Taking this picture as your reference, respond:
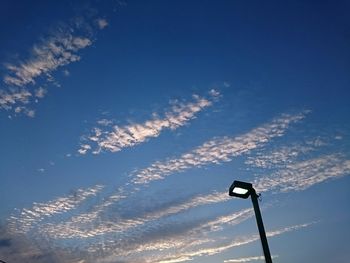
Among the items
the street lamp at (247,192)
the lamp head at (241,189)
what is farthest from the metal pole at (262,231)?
the lamp head at (241,189)

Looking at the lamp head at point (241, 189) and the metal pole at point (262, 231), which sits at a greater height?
the lamp head at point (241, 189)

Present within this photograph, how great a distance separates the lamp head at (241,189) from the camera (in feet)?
24.9

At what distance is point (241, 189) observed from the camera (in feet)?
25.1

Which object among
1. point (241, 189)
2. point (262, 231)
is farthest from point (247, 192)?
point (262, 231)

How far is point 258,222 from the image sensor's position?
7.33 meters

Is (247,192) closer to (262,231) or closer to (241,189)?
(241,189)

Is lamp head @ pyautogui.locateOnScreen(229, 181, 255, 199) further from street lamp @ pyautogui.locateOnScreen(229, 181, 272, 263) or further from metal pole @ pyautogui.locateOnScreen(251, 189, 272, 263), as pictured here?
metal pole @ pyautogui.locateOnScreen(251, 189, 272, 263)

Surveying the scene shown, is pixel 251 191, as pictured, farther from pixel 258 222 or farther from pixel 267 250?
pixel 267 250

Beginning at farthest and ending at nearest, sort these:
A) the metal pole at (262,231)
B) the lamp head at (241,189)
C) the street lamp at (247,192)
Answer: the lamp head at (241,189)
the street lamp at (247,192)
the metal pole at (262,231)

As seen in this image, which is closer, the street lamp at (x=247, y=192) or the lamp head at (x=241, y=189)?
the street lamp at (x=247, y=192)

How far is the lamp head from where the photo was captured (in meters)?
7.58

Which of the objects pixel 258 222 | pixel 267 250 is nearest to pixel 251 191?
pixel 258 222

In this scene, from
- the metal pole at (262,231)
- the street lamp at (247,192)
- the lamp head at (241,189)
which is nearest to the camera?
the metal pole at (262,231)

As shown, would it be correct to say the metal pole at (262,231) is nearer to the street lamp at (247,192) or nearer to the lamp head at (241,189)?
the street lamp at (247,192)
